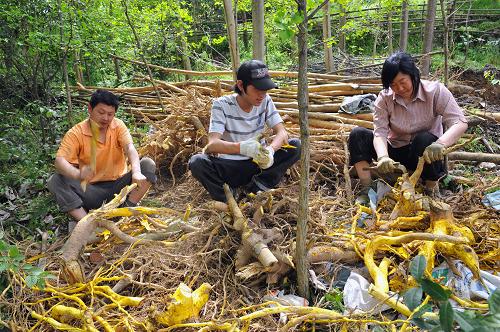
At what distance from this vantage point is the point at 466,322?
76cm

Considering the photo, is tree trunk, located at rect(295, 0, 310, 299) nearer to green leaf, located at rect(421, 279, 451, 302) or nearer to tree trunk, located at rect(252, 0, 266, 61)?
green leaf, located at rect(421, 279, 451, 302)

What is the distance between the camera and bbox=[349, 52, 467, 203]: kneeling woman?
249 centimetres

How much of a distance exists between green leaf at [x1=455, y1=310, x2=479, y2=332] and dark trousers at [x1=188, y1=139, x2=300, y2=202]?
2083 millimetres

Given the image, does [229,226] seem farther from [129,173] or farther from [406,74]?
[406,74]

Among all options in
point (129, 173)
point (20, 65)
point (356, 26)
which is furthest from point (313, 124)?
point (356, 26)

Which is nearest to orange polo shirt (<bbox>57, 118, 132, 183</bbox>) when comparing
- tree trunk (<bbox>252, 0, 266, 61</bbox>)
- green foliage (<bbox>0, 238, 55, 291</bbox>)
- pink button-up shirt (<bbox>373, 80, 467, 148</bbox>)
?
green foliage (<bbox>0, 238, 55, 291</bbox>)

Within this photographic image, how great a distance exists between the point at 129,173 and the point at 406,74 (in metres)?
2.00

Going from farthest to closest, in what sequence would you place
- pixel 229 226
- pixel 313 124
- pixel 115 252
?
1. pixel 313 124
2. pixel 115 252
3. pixel 229 226

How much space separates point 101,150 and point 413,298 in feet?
8.20

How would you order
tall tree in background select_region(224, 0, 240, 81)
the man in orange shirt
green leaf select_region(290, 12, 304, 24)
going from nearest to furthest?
green leaf select_region(290, 12, 304, 24)
the man in orange shirt
tall tree in background select_region(224, 0, 240, 81)

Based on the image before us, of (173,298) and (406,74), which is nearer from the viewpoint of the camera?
(173,298)

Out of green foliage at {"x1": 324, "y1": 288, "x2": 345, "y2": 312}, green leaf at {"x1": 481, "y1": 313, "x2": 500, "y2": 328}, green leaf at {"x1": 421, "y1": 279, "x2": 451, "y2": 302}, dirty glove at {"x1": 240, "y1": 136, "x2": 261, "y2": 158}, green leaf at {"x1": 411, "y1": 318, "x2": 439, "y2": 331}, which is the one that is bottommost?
green foliage at {"x1": 324, "y1": 288, "x2": 345, "y2": 312}

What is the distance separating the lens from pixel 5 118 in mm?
4523

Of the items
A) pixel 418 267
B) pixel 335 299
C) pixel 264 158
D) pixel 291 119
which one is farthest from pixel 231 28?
pixel 418 267
